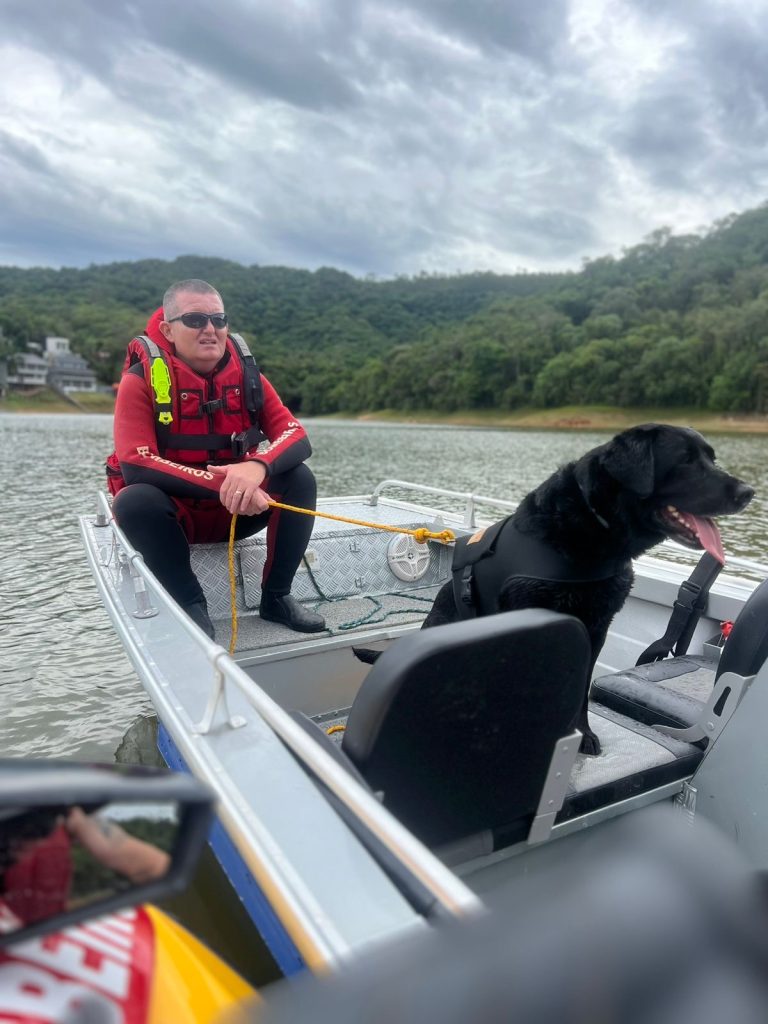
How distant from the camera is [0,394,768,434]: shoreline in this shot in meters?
47.8

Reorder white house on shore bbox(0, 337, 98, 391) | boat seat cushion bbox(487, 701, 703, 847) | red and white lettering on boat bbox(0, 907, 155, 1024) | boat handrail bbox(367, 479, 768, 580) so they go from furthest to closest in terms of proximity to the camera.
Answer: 1. white house on shore bbox(0, 337, 98, 391)
2. boat handrail bbox(367, 479, 768, 580)
3. boat seat cushion bbox(487, 701, 703, 847)
4. red and white lettering on boat bbox(0, 907, 155, 1024)

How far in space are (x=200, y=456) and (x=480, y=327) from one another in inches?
3279

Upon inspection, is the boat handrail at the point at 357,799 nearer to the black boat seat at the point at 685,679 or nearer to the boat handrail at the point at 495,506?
the black boat seat at the point at 685,679

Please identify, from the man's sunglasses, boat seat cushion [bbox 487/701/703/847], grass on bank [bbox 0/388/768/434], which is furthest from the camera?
grass on bank [bbox 0/388/768/434]

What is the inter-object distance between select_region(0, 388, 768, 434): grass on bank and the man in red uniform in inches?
1434

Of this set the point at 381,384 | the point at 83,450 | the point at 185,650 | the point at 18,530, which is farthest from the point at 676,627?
the point at 381,384

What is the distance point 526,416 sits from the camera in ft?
198

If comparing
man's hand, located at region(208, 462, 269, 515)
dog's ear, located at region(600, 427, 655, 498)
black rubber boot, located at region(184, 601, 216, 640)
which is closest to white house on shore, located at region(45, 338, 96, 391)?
black rubber boot, located at region(184, 601, 216, 640)

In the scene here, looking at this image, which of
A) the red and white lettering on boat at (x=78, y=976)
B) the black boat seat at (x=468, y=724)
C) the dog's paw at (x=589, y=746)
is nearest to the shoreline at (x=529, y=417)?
the dog's paw at (x=589, y=746)

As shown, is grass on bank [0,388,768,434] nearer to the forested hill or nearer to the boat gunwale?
the forested hill

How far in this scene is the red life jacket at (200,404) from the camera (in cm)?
343

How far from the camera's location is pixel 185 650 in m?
2.20

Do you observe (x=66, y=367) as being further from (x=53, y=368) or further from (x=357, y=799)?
(x=357, y=799)

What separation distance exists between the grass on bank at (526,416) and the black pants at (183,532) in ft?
A: 119
